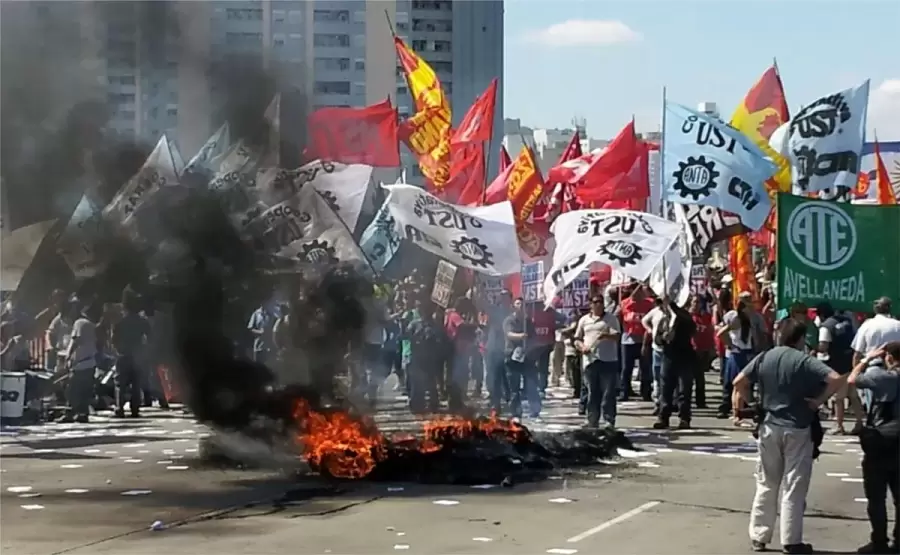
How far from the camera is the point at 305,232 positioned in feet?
48.7

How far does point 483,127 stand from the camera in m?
24.9

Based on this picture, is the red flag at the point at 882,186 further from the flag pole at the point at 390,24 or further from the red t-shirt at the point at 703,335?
the flag pole at the point at 390,24

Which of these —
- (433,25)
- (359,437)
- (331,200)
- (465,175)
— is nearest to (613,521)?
(359,437)

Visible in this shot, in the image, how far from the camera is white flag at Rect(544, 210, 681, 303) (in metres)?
16.2

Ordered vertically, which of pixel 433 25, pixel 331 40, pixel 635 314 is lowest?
pixel 635 314

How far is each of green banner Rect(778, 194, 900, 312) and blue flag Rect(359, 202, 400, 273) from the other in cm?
608

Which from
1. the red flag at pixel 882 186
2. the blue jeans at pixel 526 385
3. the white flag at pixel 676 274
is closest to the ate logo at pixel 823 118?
the white flag at pixel 676 274

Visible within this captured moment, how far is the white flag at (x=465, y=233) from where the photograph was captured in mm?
16141

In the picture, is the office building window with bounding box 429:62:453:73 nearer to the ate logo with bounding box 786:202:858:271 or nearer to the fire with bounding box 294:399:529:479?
the ate logo with bounding box 786:202:858:271

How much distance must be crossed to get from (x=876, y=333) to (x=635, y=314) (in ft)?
20.9

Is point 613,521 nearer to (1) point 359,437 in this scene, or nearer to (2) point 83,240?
(1) point 359,437

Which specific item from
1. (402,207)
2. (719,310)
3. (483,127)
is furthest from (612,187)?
(402,207)

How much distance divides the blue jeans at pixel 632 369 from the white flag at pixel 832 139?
10.4ft

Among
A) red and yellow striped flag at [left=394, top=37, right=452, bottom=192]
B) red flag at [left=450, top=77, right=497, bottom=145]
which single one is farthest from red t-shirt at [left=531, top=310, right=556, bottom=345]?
red flag at [left=450, top=77, right=497, bottom=145]
